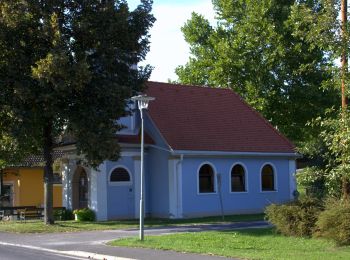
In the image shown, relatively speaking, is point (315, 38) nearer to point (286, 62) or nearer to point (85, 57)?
point (85, 57)

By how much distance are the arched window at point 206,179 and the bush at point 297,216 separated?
12.7 meters

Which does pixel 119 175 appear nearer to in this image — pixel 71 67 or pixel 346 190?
pixel 71 67

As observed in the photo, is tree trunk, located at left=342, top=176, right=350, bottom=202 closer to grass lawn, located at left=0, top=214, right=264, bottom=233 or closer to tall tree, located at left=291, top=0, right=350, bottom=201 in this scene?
tall tree, located at left=291, top=0, right=350, bottom=201

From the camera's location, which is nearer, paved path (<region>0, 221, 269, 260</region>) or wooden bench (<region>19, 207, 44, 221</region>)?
paved path (<region>0, 221, 269, 260</region>)

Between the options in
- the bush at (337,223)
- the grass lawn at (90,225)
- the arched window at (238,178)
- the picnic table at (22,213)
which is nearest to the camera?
the bush at (337,223)

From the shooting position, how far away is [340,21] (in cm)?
1497

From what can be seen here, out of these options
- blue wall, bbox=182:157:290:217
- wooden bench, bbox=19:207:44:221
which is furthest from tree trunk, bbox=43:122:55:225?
blue wall, bbox=182:157:290:217

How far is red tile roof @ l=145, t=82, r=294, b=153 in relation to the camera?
32281 millimetres

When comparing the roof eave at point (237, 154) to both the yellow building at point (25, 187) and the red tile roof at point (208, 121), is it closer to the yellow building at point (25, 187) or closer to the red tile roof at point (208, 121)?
the red tile roof at point (208, 121)

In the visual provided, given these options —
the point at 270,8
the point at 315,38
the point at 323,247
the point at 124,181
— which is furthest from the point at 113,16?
the point at 270,8

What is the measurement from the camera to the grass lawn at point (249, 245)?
1454 centimetres

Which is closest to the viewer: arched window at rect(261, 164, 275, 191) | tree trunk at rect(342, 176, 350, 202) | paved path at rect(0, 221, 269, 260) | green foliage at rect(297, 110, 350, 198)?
green foliage at rect(297, 110, 350, 198)

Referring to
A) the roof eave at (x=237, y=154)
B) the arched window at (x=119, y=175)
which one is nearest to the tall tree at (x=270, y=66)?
the roof eave at (x=237, y=154)

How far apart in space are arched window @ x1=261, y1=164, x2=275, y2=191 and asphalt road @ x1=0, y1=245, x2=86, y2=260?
19.4 m
